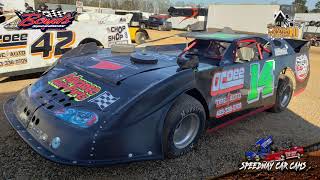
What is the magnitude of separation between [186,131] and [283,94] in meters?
2.66

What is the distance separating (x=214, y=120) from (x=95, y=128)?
5.54 feet

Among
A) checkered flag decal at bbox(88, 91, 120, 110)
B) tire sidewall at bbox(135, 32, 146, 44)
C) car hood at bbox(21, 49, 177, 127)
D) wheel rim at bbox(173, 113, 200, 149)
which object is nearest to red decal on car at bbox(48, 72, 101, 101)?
car hood at bbox(21, 49, 177, 127)

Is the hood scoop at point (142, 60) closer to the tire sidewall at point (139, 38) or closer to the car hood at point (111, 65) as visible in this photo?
the car hood at point (111, 65)

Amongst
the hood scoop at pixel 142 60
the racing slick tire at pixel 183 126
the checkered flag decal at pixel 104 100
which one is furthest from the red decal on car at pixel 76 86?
the racing slick tire at pixel 183 126

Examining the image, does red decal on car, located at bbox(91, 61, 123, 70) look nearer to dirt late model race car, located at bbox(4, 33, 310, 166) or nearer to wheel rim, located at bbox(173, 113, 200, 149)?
dirt late model race car, located at bbox(4, 33, 310, 166)

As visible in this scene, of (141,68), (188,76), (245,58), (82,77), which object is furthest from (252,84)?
(82,77)

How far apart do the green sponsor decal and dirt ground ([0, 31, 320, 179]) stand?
53cm

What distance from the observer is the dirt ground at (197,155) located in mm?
3250

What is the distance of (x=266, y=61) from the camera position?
4855mm

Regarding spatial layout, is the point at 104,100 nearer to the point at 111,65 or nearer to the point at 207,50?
the point at 111,65

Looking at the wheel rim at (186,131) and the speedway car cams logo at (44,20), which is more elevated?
the speedway car cams logo at (44,20)

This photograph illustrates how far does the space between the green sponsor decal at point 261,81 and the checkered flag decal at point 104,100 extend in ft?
7.17

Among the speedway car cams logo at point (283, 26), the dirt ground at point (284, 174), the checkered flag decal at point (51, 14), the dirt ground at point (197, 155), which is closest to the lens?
the dirt ground at point (284, 174)

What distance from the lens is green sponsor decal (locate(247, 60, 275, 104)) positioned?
14.9 ft
